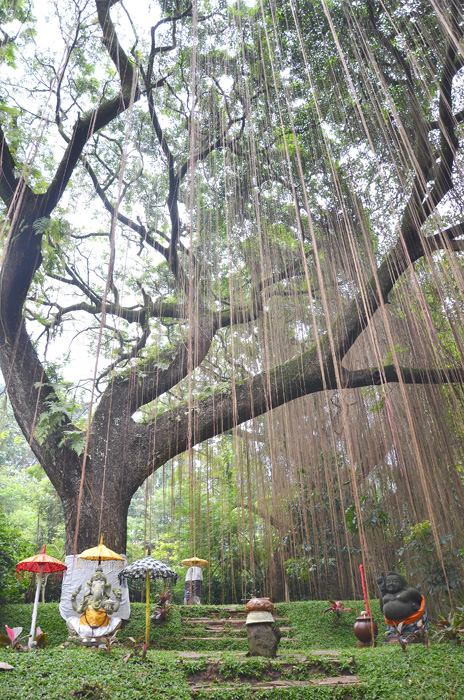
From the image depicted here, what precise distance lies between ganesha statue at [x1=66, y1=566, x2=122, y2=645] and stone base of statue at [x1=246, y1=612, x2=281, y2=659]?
1.13 m

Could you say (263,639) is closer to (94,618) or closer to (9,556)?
(94,618)

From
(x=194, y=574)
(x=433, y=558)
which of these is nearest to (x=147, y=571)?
(x=433, y=558)

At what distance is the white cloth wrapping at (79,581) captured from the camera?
3.91m

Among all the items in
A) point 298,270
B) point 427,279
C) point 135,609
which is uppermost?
point 298,270

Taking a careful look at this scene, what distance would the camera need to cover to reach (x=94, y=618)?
141 inches

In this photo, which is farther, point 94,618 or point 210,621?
point 210,621

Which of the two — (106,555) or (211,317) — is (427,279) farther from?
(106,555)

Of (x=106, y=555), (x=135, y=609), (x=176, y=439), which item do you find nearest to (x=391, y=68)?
(x=176, y=439)

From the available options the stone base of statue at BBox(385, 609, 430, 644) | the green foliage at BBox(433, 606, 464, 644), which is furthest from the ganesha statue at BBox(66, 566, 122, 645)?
the green foliage at BBox(433, 606, 464, 644)

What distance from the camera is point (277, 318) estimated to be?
528 cm

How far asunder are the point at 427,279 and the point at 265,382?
1.99 meters

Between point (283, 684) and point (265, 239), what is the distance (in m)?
3.95

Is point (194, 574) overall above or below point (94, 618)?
above

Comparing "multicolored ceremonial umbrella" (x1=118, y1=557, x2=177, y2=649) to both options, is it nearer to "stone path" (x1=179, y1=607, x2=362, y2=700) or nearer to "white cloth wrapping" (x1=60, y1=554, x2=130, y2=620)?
"white cloth wrapping" (x1=60, y1=554, x2=130, y2=620)
